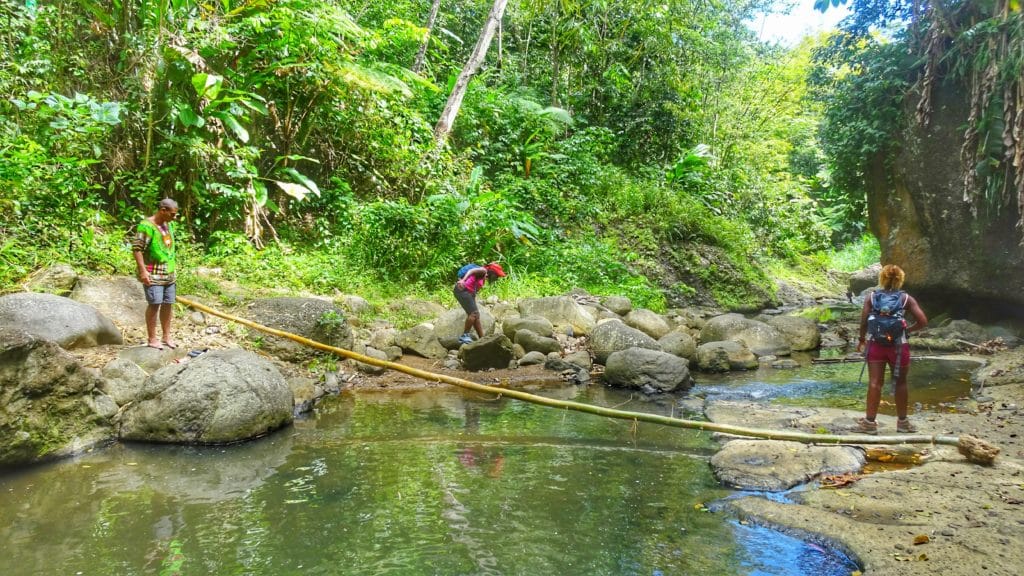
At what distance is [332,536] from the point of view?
157 inches

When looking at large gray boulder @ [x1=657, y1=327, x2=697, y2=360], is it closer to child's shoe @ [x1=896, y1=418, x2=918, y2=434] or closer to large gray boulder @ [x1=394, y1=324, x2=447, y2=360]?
large gray boulder @ [x1=394, y1=324, x2=447, y2=360]

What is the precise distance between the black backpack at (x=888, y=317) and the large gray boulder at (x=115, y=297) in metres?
8.15

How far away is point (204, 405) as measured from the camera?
19.0 feet

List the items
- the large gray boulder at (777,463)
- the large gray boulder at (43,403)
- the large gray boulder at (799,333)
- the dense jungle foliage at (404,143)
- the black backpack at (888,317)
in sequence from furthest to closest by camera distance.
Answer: the large gray boulder at (799,333) < the dense jungle foliage at (404,143) < the black backpack at (888,317) < the large gray boulder at (43,403) < the large gray boulder at (777,463)

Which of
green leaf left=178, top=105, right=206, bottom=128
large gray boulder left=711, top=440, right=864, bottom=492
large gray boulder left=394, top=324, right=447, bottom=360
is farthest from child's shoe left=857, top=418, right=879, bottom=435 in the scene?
green leaf left=178, top=105, right=206, bottom=128

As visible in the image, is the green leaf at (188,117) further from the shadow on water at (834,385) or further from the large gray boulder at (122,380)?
the shadow on water at (834,385)

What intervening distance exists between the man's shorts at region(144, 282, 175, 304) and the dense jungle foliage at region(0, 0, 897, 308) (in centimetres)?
197

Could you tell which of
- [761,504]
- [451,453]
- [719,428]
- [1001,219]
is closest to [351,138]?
[451,453]

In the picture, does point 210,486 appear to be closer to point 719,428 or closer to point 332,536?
point 332,536

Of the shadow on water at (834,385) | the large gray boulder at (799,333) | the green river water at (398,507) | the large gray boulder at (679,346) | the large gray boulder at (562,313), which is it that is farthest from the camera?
the large gray boulder at (799,333)

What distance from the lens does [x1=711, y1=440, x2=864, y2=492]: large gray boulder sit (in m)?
4.89

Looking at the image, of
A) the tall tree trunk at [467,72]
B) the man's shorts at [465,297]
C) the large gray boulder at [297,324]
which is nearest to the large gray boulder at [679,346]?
the man's shorts at [465,297]

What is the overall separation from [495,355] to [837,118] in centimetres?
917

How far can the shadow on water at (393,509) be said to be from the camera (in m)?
3.67
